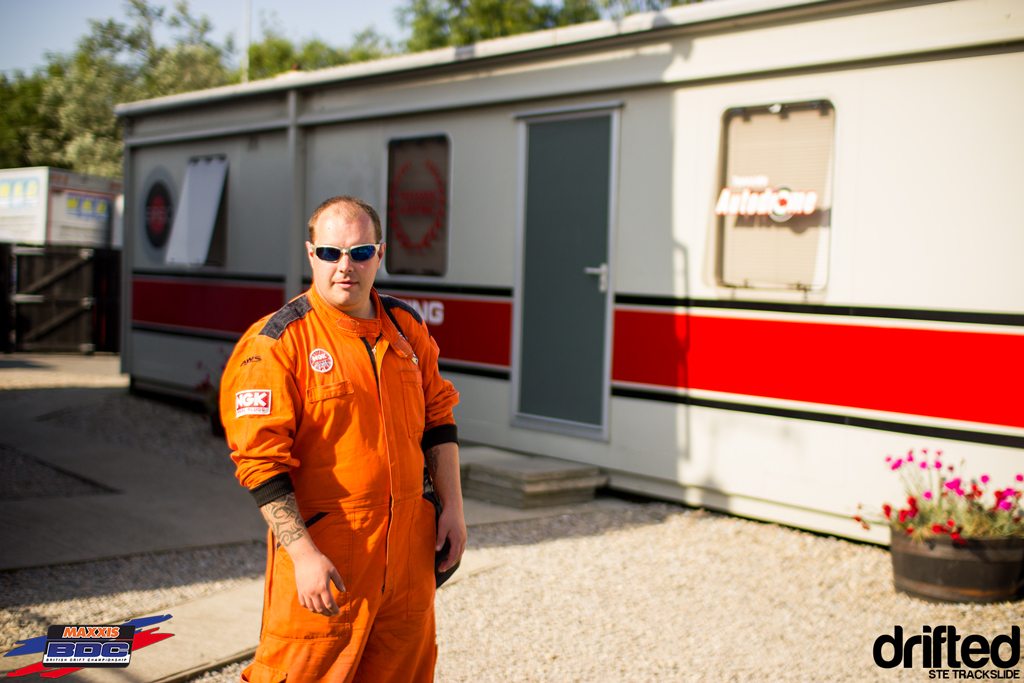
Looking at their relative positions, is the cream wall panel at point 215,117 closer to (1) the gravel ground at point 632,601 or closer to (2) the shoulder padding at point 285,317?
(1) the gravel ground at point 632,601

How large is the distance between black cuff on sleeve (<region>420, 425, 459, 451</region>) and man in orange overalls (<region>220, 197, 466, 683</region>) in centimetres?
17

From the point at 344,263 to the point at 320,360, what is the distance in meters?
0.25

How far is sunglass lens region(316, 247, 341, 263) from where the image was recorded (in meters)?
2.24

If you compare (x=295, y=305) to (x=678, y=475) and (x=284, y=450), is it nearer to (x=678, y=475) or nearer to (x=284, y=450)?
(x=284, y=450)

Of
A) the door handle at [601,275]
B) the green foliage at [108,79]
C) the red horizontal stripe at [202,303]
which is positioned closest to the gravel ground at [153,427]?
the red horizontal stripe at [202,303]

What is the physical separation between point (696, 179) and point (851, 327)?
1.35 meters

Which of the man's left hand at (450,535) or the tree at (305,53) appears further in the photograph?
the tree at (305,53)

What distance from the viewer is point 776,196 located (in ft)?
17.2

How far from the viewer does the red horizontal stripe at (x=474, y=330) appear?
6.65m

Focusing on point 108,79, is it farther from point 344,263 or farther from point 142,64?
point 344,263

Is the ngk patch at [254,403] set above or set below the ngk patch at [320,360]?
below

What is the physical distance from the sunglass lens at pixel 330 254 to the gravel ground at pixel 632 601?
1.86m

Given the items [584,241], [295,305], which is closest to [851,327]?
[584,241]

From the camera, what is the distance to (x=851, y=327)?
16.4ft
